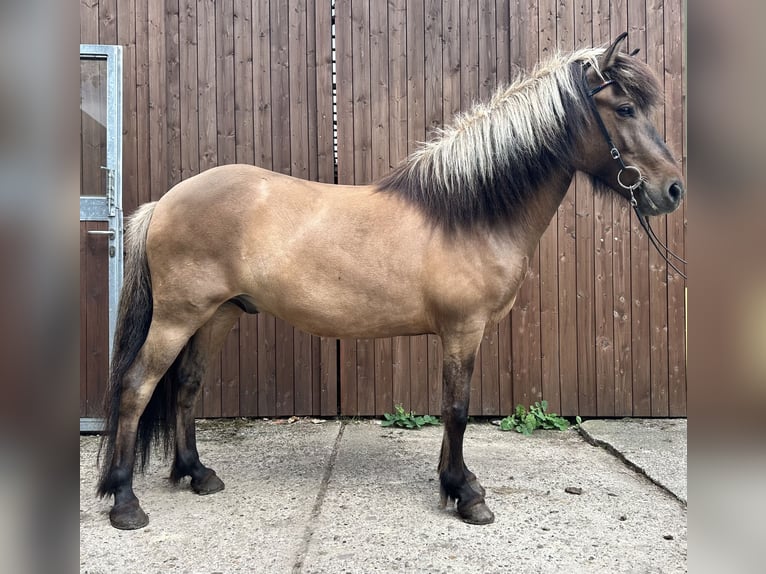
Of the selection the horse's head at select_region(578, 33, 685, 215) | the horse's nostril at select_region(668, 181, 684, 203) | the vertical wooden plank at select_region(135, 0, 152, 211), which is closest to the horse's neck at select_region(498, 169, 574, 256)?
the horse's head at select_region(578, 33, 685, 215)

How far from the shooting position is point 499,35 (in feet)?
11.7

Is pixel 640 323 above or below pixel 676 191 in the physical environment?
below

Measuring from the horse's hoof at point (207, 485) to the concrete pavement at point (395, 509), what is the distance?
42 mm

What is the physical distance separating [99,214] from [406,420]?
272cm

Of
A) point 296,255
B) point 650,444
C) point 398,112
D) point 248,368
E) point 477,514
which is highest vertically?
point 398,112

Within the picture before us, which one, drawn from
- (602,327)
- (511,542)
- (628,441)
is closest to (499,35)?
(602,327)

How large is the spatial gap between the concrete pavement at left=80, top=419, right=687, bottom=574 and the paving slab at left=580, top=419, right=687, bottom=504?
0.04ft

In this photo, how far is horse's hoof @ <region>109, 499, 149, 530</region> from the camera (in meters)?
2.04

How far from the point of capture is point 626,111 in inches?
83.5

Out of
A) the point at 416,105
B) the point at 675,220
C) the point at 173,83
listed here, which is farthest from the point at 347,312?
the point at 675,220

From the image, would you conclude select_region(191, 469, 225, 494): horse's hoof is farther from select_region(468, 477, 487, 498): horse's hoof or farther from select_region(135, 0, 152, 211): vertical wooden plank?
select_region(135, 0, 152, 211): vertical wooden plank

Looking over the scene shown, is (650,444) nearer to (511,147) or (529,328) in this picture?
(529,328)

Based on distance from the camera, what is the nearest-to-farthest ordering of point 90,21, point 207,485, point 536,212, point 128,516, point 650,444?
point 128,516 < point 536,212 < point 207,485 < point 650,444 < point 90,21

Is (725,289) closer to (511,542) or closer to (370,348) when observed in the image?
(511,542)
